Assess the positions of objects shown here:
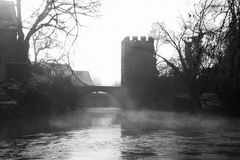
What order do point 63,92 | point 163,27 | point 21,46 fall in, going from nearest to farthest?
point 21,46
point 63,92
point 163,27

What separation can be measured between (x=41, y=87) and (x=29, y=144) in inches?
487

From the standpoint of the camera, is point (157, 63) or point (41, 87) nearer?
point (41, 87)

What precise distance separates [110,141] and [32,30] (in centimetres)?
1306

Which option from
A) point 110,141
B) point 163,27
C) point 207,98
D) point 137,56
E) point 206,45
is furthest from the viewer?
point 137,56

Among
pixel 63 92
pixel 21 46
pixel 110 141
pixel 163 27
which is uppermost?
pixel 163 27

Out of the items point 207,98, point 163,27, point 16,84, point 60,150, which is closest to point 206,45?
point 60,150

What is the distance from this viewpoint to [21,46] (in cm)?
2453

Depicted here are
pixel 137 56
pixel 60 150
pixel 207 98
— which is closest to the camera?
pixel 60 150

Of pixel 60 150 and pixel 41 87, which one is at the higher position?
pixel 41 87

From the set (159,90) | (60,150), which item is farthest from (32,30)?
(159,90)

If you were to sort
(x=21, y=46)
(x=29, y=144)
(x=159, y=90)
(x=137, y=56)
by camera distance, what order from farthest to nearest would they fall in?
(x=137, y=56), (x=159, y=90), (x=21, y=46), (x=29, y=144)

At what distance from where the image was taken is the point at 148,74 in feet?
164

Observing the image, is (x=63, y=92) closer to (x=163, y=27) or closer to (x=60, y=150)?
(x=163, y=27)

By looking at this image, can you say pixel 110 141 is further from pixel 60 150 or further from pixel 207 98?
pixel 207 98
